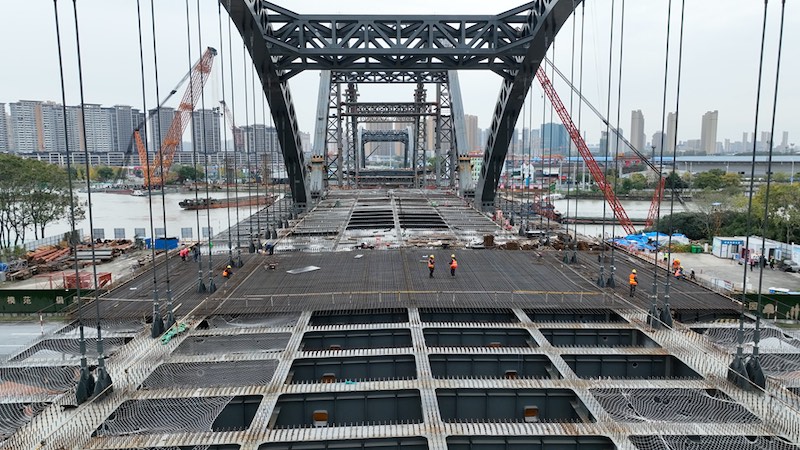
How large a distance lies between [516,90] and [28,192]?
41641 mm

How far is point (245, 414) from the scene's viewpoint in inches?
472

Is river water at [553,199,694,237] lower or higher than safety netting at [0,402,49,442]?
lower

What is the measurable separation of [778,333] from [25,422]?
67.7 feet

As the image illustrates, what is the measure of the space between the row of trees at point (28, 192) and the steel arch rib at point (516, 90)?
3835cm

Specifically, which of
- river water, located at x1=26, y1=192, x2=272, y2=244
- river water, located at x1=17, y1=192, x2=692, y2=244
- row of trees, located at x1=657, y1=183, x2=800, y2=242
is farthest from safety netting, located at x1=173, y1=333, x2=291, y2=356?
river water, located at x1=17, y1=192, x2=692, y2=244

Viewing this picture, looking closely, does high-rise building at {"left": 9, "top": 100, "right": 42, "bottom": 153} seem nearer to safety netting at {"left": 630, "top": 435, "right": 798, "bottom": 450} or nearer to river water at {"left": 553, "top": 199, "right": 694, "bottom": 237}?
river water at {"left": 553, "top": 199, "right": 694, "bottom": 237}

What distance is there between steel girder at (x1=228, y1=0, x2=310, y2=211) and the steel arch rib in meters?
13.0

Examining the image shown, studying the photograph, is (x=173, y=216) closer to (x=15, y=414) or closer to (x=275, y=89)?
(x=275, y=89)

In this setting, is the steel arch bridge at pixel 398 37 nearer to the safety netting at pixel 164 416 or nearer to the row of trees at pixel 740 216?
the safety netting at pixel 164 416

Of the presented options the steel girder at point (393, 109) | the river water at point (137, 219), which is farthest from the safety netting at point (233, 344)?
the steel girder at point (393, 109)

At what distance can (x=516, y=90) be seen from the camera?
31.9 meters

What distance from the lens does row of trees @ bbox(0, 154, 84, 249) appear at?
1711 inches

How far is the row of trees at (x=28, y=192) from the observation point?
1711 inches

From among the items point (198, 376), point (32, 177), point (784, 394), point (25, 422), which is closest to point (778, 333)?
point (784, 394)
